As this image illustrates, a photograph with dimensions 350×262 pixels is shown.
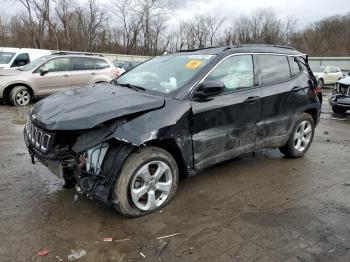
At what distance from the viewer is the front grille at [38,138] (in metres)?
3.47

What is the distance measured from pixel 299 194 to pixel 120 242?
2.37 metres

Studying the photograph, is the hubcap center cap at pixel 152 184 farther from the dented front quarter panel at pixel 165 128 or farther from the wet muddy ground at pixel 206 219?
the dented front quarter panel at pixel 165 128

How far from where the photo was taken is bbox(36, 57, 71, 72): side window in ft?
37.4

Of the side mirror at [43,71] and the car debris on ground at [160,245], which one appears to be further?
the side mirror at [43,71]

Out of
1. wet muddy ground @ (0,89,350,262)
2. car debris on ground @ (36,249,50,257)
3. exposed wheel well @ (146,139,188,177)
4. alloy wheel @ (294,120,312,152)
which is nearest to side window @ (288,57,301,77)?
alloy wheel @ (294,120,312,152)

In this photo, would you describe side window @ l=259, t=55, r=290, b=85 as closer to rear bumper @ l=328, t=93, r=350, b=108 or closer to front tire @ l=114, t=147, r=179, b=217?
front tire @ l=114, t=147, r=179, b=217

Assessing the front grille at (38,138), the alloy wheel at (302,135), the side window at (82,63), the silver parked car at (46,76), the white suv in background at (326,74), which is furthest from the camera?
the white suv in background at (326,74)

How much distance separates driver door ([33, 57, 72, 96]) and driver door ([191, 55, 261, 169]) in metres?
8.24

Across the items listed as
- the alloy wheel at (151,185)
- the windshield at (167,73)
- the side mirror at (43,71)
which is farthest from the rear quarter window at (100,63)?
the alloy wheel at (151,185)

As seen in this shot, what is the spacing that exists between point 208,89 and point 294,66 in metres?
2.21

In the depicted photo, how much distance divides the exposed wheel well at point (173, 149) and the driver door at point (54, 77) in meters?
8.56

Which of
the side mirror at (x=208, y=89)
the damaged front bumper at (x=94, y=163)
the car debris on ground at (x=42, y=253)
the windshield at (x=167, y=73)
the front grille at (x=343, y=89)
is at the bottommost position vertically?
the car debris on ground at (x=42, y=253)

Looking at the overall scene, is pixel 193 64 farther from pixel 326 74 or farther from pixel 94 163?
pixel 326 74

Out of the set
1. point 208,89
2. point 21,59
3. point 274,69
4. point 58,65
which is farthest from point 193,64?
point 21,59
